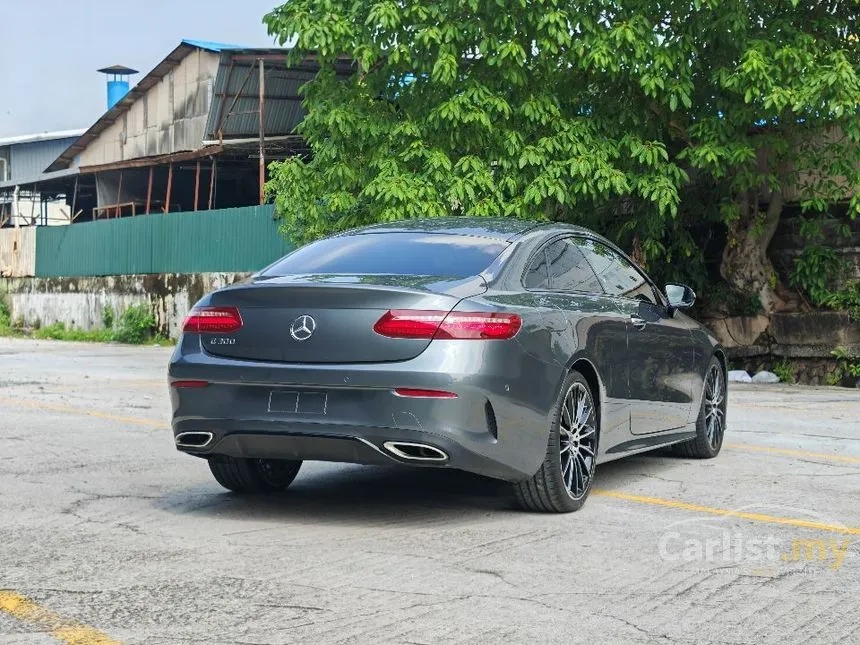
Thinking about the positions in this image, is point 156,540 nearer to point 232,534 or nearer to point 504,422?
point 232,534

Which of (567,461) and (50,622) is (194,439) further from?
(50,622)

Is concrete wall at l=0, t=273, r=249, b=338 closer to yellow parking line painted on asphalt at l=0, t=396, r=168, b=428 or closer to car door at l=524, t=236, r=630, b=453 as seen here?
yellow parking line painted on asphalt at l=0, t=396, r=168, b=428

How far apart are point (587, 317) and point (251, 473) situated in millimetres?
2004

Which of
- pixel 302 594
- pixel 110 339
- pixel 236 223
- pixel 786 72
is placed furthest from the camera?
pixel 110 339

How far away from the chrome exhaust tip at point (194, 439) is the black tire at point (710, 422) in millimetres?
3742

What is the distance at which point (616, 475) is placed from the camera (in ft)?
27.2

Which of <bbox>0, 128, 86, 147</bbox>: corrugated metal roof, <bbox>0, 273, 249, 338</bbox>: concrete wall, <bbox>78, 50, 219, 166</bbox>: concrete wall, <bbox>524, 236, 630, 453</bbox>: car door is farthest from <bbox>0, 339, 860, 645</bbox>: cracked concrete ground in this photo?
<bbox>0, 128, 86, 147</bbox>: corrugated metal roof

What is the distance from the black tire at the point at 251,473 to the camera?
23.6ft

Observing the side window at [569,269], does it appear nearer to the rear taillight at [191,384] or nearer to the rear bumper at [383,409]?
the rear bumper at [383,409]

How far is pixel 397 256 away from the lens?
6965mm

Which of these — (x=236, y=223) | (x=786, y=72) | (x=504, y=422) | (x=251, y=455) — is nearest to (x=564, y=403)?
(x=504, y=422)

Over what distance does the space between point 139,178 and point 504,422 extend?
36603 mm

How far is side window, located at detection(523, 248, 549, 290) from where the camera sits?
691cm

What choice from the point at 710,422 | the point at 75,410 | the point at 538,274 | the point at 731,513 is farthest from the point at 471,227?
the point at 75,410
